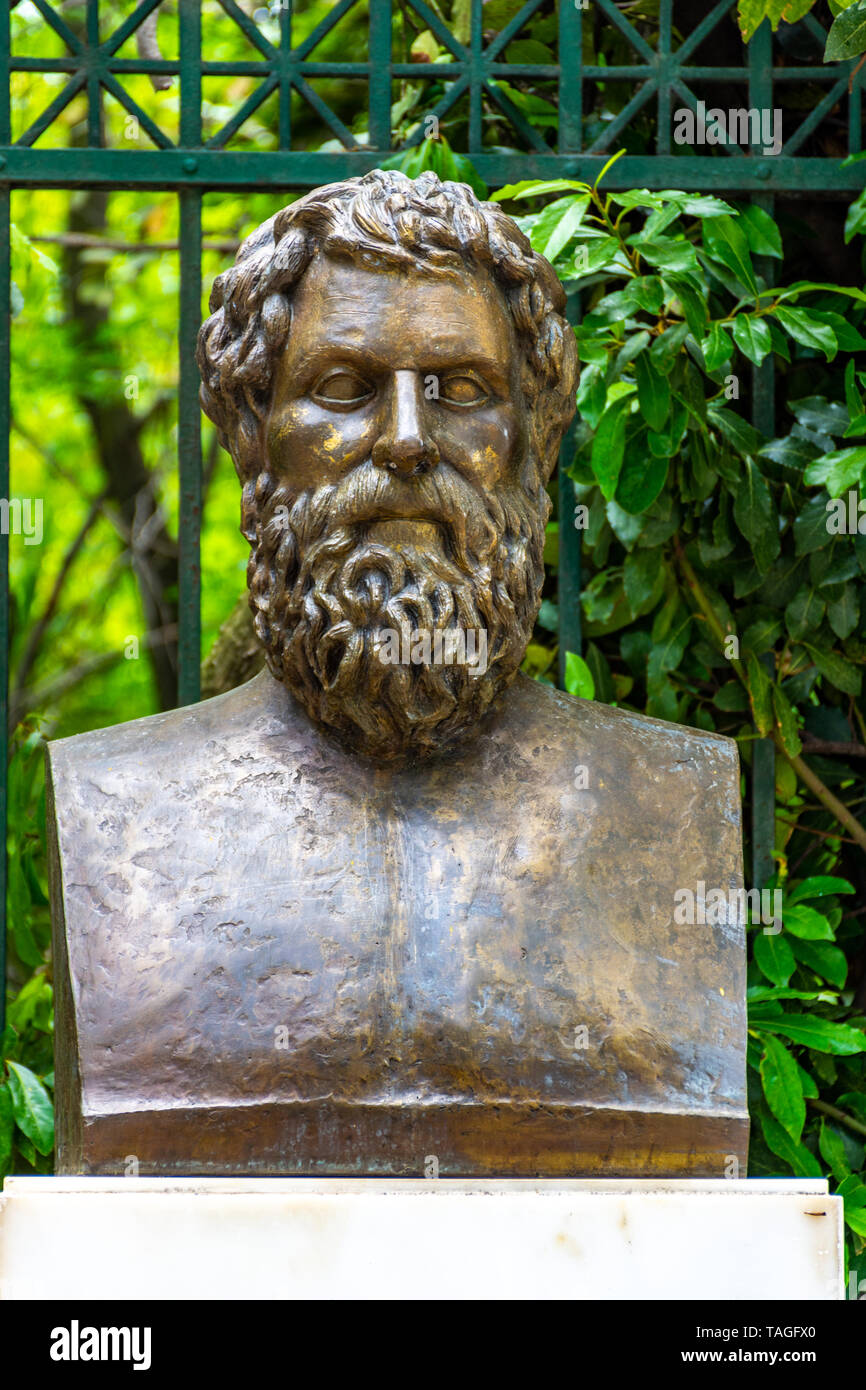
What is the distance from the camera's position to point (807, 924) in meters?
4.14

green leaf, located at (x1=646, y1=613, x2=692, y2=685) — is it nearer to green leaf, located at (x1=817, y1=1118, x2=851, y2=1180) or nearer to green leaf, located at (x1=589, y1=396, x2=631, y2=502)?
green leaf, located at (x1=589, y1=396, x2=631, y2=502)

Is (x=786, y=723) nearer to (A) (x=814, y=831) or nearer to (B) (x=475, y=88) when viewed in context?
(A) (x=814, y=831)

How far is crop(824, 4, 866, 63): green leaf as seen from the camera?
149 inches

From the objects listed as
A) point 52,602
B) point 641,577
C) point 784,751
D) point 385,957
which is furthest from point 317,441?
point 52,602

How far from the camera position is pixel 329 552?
321 centimetres

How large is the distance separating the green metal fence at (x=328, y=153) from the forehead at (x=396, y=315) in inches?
40.3

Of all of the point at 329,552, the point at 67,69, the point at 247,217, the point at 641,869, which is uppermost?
the point at 247,217

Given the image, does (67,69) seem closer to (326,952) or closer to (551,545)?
(551,545)

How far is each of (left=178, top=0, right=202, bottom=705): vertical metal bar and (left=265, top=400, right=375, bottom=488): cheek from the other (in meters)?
0.96

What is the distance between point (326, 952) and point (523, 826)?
0.43 m

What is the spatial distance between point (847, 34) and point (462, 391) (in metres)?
1.25

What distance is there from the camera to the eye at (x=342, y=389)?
3229mm

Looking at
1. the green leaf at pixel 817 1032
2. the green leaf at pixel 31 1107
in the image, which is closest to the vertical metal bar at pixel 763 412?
the green leaf at pixel 817 1032
